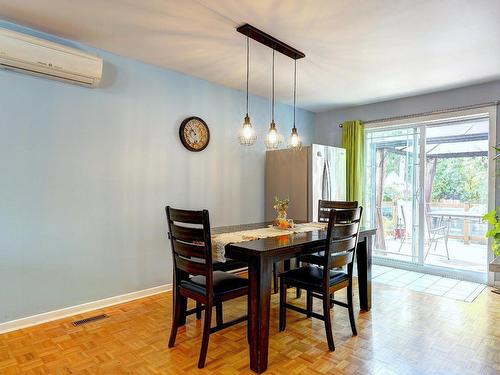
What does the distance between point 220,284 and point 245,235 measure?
441 mm

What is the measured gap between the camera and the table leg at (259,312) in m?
2.01

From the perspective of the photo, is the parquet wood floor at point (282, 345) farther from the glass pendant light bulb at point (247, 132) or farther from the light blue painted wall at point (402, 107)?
the light blue painted wall at point (402, 107)

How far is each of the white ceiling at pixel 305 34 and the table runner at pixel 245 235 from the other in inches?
65.2

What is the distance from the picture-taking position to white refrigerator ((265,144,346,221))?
418 cm

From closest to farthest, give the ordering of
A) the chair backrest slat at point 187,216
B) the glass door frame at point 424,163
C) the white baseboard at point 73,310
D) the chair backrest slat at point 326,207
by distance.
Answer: the chair backrest slat at point 187,216 → the white baseboard at point 73,310 → the chair backrest slat at point 326,207 → the glass door frame at point 424,163

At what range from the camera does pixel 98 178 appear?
3.04 m

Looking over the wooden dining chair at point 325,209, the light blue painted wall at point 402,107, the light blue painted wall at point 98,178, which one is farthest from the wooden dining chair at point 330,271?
the light blue painted wall at point 402,107

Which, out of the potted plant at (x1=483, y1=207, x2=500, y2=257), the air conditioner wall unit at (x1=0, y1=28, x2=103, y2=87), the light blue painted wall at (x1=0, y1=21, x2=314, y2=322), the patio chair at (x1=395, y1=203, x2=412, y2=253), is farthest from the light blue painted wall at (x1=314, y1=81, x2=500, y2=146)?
the air conditioner wall unit at (x1=0, y1=28, x2=103, y2=87)

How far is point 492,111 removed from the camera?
153 inches

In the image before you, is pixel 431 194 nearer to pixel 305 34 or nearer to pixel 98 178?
pixel 305 34

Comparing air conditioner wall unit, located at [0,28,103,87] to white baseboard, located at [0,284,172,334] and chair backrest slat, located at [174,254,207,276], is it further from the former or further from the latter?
white baseboard, located at [0,284,172,334]

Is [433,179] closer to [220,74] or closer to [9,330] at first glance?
[220,74]

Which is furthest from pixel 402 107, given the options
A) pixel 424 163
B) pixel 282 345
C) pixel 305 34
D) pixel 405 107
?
pixel 282 345

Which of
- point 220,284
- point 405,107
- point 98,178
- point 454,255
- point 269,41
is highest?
point 269,41
